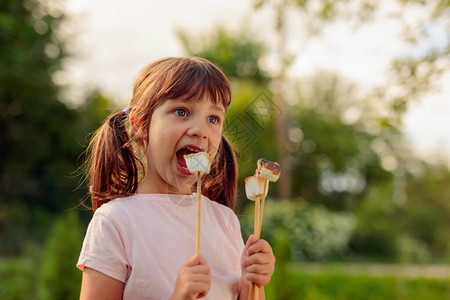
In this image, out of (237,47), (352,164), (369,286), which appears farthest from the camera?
(352,164)

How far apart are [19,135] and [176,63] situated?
Answer: 978cm

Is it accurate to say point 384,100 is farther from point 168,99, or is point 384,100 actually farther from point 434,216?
point 434,216

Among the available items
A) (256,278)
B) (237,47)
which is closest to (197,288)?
(256,278)

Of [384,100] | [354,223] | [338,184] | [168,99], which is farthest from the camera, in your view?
[338,184]

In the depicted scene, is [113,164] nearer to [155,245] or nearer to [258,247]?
[155,245]

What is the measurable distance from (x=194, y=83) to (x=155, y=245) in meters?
0.40

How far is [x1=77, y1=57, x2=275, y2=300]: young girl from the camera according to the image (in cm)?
109

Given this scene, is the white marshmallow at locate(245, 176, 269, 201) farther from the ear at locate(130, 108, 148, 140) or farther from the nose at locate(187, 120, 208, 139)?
the ear at locate(130, 108, 148, 140)

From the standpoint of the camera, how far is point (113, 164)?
133 centimetres

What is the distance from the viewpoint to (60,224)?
485 centimetres

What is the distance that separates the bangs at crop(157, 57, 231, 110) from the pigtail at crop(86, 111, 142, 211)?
21 cm

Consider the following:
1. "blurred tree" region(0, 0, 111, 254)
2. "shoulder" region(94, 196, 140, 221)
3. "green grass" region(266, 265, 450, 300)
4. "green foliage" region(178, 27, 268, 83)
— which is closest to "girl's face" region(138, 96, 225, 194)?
"shoulder" region(94, 196, 140, 221)

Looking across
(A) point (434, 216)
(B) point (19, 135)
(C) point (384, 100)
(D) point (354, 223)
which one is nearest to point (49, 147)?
(B) point (19, 135)

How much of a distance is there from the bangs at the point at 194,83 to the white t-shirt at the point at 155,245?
0.85 ft
